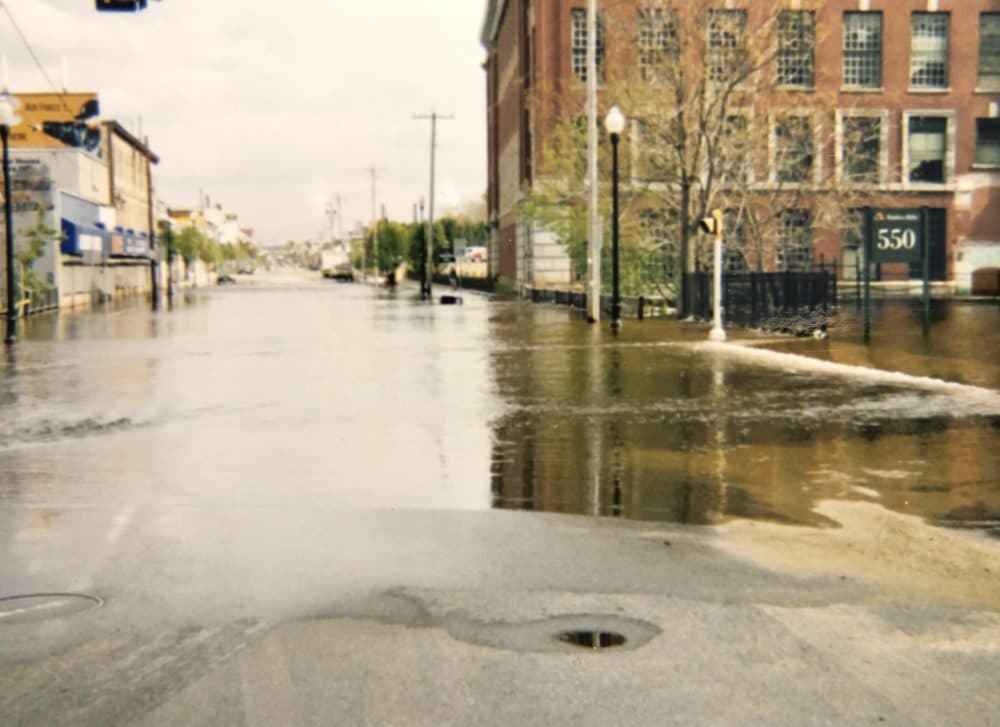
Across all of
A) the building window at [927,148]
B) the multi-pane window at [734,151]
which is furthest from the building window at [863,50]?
the multi-pane window at [734,151]

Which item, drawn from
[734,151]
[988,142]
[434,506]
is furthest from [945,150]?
[434,506]

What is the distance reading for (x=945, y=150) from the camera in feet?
218

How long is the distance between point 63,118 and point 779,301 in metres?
63.5

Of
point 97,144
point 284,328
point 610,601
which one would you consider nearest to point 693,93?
point 284,328

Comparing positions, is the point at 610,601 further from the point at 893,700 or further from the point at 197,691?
the point at 197,691

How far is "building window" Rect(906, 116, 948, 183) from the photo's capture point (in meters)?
66.4

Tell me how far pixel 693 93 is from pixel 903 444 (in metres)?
26.4

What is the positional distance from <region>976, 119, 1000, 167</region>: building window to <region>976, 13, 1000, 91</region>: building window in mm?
1880

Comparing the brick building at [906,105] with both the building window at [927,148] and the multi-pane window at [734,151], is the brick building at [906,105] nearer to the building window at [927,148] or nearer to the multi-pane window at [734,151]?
the building window at [927,148]

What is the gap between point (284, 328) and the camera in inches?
1422

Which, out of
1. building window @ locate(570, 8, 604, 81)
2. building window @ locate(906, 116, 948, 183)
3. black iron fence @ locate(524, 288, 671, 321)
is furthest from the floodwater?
building window @ locate(906, 116, 948, 183)

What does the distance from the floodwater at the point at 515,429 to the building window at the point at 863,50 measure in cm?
4339

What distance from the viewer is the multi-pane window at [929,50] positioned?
65.9m

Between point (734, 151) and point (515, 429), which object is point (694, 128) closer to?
point (734, 151)
